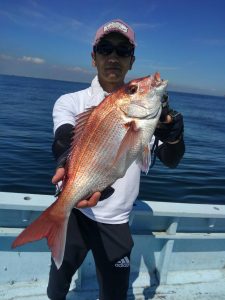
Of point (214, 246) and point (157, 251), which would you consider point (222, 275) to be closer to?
point (214, 246)

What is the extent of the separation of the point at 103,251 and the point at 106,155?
1208 millimetres

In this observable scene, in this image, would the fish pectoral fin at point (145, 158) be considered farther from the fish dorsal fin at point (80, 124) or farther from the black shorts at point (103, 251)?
the black shorts at point (103, 251)

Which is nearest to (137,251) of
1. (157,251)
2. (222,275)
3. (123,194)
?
(157,251)

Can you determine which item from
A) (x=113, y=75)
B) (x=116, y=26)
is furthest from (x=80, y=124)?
(x=116, y=26)

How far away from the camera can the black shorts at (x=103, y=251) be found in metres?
3.09

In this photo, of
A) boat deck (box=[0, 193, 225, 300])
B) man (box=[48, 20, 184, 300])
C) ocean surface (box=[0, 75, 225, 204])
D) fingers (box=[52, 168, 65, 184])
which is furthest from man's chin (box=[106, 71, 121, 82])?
ocean surface (box=[0, 75, 225, 204])

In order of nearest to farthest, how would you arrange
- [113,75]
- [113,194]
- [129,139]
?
[129,139] → [113,194] → [113,75]

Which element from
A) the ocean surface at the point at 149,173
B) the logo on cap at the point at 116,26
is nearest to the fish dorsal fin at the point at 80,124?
the logo on cap at the point at 116,26

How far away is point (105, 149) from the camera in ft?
7.57

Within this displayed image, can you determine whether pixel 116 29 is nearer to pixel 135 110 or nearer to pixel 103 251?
pixel 135 110

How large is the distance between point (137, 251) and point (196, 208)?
92cm

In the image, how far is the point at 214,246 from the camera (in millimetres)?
4598

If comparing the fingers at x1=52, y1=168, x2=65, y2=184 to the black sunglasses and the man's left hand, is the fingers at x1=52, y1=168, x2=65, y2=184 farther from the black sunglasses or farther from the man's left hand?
the black sunglasses

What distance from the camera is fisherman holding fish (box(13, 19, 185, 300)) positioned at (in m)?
2.31
